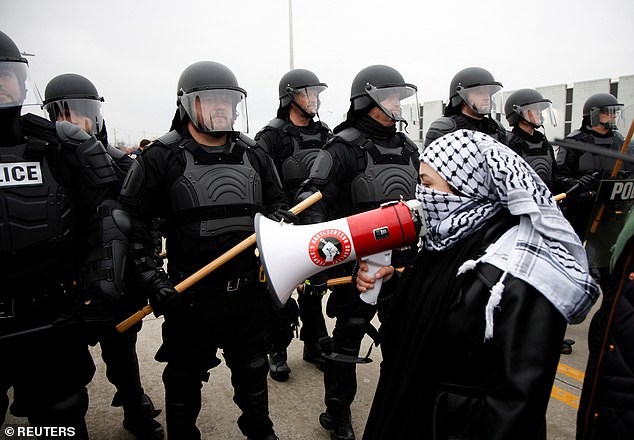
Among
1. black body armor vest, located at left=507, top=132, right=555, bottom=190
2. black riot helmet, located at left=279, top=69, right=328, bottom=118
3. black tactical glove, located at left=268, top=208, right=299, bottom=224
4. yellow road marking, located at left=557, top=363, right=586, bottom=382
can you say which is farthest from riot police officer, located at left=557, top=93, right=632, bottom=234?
black tactical glove, located at left=268, top=208, right=299, bottom=224

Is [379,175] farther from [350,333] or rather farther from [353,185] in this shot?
[350,333]

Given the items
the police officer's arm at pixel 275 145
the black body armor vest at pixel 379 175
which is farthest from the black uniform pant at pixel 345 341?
the police officer's arm at pixel 275 145

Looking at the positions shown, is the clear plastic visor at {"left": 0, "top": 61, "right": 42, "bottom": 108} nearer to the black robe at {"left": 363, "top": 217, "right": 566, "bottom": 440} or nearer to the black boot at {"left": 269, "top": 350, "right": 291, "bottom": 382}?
the black robe at {"left": 363, "top": 217, "right": 566, "bottom": 440}

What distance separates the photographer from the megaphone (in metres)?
1.64

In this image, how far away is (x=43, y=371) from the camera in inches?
87.6

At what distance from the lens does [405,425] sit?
4.55 feet

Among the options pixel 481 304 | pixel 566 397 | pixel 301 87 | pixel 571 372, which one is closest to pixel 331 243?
pixel 481 304

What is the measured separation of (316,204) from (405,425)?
1767 millimetres

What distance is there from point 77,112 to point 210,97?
196cm

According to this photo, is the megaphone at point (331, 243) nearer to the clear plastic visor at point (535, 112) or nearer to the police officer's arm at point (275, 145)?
the police officer's arm at point (275, 145)

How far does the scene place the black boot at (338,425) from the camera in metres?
2.93

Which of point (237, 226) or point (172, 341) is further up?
point (237, 226)

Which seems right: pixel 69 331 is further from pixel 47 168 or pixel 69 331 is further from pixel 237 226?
pixel 237 226

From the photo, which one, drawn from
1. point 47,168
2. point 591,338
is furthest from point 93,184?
point 591,338
